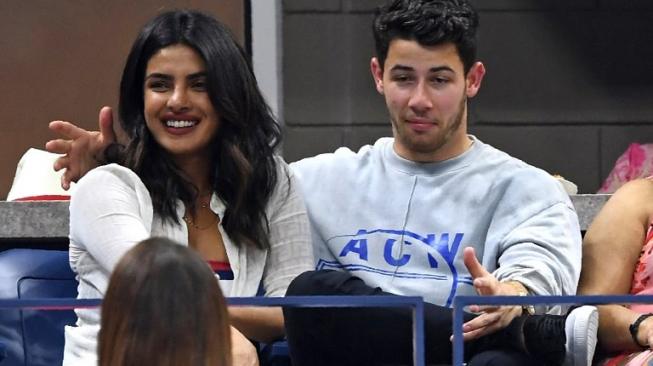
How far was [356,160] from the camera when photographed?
2691 mm

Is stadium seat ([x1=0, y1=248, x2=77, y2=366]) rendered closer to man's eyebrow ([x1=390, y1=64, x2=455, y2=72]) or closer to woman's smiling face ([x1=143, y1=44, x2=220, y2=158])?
woman's smiling face ([x1=143, y1=44, x2=220, y2=158])

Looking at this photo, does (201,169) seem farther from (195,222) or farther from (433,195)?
(433,195)

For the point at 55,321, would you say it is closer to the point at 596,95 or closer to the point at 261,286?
the point at 261,286

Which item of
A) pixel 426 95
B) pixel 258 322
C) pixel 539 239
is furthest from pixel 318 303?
pixel 426 95

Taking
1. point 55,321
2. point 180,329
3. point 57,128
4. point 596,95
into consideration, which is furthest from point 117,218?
point 596,95

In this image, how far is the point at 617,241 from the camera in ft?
8.33

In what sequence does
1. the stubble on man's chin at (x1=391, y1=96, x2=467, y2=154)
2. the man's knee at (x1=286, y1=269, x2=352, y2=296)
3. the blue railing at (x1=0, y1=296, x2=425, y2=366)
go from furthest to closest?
the stubble on man's chin at (x1=391, y1=96, x2=467, y2=154) → the man's knee at (x1=286, y1=269, x2=352, y2=296) → the blue railing at (x1=0, y1=296, x2=425, y2=366)

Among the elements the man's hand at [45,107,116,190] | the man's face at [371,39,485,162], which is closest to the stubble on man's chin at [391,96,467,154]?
the man's face at [371,39,485,162]

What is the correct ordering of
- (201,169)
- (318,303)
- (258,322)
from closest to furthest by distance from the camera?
1. (318,303)
2. (258,322)
3. (201,169)

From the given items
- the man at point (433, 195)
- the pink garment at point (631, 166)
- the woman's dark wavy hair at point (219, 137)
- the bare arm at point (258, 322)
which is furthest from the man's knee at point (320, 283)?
the pink garment at point (631, 166)

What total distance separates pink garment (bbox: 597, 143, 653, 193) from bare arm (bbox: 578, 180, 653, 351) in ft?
4.05

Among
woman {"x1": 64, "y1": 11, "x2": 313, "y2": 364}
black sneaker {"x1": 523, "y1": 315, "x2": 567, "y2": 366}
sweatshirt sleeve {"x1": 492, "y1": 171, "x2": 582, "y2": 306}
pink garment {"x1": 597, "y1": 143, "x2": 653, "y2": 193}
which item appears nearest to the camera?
black sneaker {"x1": 523, "y1": 315, "x2": 567, "y2": 366}

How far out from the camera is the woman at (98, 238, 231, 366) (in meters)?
1.30

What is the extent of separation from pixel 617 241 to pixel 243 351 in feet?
2.61
